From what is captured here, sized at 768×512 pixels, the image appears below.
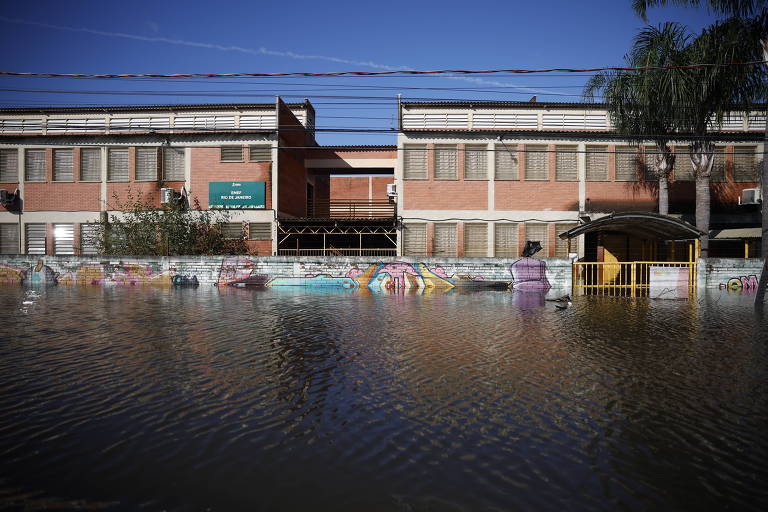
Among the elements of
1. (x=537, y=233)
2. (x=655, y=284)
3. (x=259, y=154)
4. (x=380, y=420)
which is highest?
(x=259, y=154)

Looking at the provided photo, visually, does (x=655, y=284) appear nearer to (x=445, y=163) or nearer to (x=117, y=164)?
(x=445, y=163)

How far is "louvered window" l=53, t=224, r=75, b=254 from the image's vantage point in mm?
26391

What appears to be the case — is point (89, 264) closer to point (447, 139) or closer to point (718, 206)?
point (447, 139)

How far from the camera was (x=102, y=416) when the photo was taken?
432cm

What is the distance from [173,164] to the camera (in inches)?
1034

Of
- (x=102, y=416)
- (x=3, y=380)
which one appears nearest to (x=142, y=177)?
(x=3, y=380)

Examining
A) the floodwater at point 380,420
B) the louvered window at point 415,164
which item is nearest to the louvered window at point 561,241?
the louvered window at point 415,164

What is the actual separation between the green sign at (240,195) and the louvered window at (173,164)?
7.90 ft

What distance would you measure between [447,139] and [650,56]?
369 inches

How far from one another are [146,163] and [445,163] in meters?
15.8

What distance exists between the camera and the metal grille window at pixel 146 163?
26.3m

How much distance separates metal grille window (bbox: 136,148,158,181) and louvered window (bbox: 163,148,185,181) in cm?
55

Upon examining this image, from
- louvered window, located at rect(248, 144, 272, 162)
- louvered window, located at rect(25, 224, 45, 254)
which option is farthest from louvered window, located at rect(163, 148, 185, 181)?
louvered window, located at rect(25, 224, 45, 254)

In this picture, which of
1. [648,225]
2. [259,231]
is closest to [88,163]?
[259,231]
